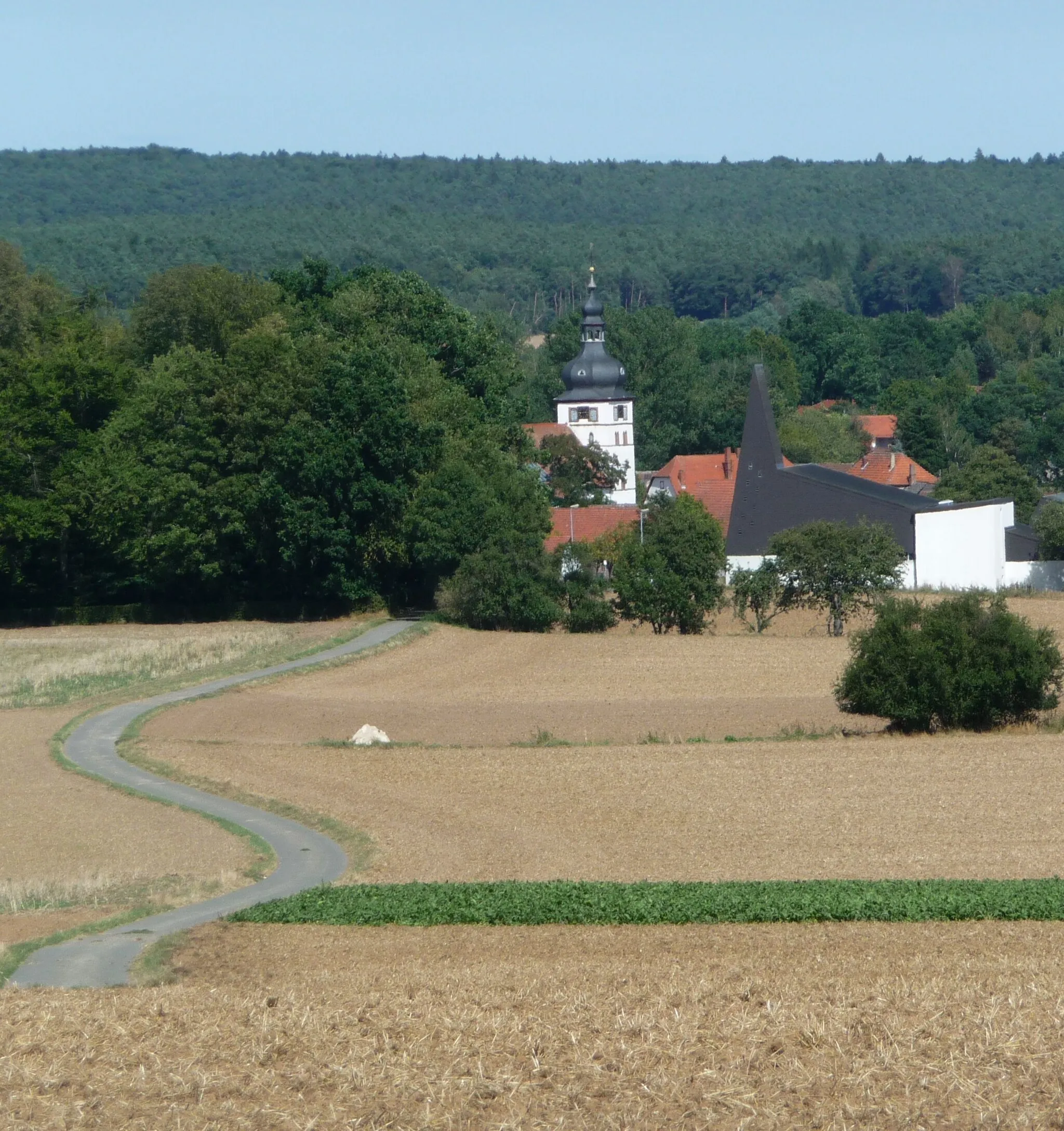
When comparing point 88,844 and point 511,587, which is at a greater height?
point 511,587

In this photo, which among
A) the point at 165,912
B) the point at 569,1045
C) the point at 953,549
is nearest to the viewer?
the point at 569,1045

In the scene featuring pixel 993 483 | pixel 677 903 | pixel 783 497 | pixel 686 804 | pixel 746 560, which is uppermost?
pixel 993 483

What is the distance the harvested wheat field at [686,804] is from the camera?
21031 millimetres

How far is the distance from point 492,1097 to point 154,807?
56.8ft

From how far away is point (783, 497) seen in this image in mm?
69125

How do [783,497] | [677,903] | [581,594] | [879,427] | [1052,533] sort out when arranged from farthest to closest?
[879,427]
[783,497]
[1052,533]
[581,594]
[677,903]

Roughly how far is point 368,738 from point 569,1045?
22637mm

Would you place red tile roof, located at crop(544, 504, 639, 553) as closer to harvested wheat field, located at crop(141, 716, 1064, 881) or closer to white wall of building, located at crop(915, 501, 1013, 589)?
white wall of building, located at crop(915, 501, 1013, 589)

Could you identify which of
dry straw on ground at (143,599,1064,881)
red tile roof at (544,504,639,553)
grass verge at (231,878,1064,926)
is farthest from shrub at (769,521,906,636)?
grass verge at (231,878,1064,926)

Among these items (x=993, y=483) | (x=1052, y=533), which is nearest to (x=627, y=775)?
(x=1052, y=533)

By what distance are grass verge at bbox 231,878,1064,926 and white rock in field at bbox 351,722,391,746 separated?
588 inches

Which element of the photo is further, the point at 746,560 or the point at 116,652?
the point at 746,560

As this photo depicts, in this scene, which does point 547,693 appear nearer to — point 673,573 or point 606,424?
point 673,573

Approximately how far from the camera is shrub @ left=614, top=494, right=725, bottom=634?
172 feet
